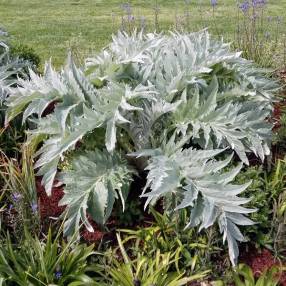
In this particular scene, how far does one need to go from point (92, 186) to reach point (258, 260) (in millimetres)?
1087

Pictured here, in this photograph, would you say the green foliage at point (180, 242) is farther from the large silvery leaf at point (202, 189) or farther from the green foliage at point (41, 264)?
the green foliage at point (41, 264)

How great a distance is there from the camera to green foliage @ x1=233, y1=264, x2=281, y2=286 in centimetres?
290

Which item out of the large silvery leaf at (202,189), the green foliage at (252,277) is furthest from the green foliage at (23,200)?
the green foliage at (252,277)

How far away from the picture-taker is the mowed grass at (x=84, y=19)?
Result: 9.77 meters

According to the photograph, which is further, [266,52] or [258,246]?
[266,52]

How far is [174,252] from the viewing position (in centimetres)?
311

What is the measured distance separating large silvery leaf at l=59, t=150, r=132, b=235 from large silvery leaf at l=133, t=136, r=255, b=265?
246mm

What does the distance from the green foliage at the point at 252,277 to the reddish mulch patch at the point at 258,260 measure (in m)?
0.08

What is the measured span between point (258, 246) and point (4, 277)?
→ 148 cm

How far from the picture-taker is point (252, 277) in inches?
117

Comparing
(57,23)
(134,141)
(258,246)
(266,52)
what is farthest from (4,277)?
(57,23)

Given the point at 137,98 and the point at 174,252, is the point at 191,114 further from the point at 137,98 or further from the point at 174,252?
the point at 174,252

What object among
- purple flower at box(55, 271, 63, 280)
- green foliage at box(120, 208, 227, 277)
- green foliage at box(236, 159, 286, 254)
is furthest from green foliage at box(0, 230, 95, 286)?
green foliage at box(236, 159, 286, 254)

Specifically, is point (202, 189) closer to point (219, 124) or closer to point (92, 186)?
point (219, 124)
